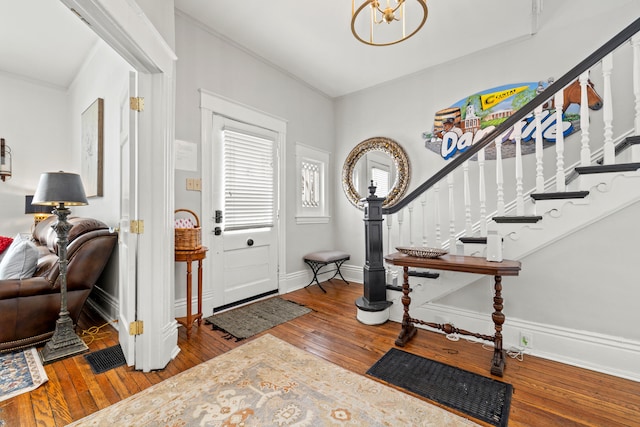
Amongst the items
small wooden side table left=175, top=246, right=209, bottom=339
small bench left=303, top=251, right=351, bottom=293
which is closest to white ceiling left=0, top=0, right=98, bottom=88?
small wooden side table left=175, top=246, right=209, bottom=339

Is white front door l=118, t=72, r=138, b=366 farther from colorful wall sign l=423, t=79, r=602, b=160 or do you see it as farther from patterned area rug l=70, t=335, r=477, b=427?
colorful wall sign l=423, t=79, r=602, b=160

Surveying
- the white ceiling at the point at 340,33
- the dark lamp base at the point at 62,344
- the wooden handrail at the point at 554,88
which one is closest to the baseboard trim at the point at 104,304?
the dark lamp base at the point at 62,344

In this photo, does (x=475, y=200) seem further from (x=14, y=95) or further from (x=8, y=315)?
(x=14, y=95)

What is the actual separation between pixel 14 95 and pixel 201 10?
342 centimetres

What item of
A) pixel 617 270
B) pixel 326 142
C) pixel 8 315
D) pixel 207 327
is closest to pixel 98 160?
pixel 8 315

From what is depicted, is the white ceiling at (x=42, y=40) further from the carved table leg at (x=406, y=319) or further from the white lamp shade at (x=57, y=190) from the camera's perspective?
the carved table leg at (x=406, y=319)

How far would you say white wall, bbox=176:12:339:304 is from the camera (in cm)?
269

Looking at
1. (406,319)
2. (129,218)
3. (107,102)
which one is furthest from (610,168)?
(107,102)

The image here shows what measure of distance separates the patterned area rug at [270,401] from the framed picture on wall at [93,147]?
99.3 inches

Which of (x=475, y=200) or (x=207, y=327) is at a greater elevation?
(x=475, y=200)

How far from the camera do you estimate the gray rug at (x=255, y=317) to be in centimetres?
251

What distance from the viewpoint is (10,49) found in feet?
10.7

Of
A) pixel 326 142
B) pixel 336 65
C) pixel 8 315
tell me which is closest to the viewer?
pixel 8 315

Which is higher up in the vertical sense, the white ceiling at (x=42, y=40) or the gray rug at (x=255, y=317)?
the white ceiling at (x=42, y=40)
